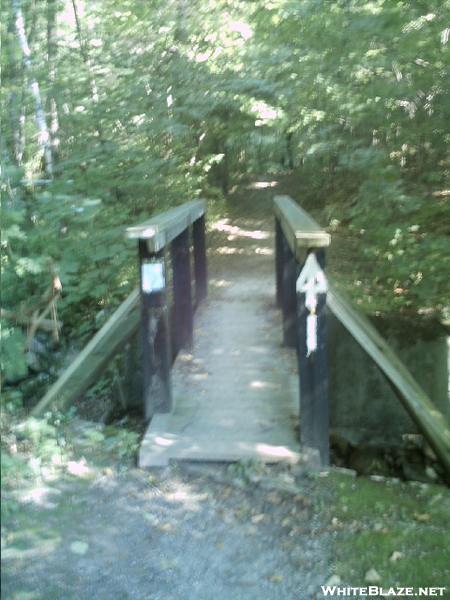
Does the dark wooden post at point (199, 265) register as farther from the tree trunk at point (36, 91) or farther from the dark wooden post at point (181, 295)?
the tree trunk at point (36, 91)

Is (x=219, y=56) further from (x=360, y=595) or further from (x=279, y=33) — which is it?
(x=360, y=595)

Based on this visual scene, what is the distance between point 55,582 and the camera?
106 inches

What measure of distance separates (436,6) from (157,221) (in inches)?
188

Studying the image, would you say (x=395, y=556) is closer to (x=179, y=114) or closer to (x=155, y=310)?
(x=155, y=310)

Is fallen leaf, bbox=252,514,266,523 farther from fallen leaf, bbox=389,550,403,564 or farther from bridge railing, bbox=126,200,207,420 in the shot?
bridge railing, bbox=126,200,207,420

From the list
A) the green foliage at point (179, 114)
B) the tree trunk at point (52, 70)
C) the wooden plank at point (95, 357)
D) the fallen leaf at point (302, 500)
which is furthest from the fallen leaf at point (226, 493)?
the tree trunk at point (52, 70)

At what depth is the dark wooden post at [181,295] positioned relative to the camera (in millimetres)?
6234

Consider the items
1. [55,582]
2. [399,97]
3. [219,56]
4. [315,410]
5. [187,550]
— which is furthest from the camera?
[219,56]

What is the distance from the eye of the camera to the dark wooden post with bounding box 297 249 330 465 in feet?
13.5

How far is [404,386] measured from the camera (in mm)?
5344

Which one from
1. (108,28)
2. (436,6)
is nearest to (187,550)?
(436,6)

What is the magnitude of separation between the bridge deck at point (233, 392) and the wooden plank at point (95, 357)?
0.73 meters

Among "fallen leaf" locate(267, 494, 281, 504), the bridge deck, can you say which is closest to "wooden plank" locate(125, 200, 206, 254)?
the bridge deck

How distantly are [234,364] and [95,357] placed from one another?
4.60 ft
